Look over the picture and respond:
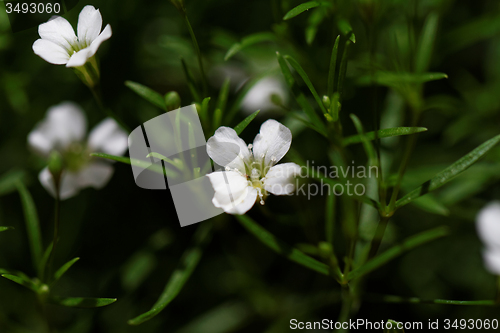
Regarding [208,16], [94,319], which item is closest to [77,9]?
[208,16]

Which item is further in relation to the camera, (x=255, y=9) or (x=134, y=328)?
(x=255, y=9)

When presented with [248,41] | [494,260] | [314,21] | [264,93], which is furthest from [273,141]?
[264,93]

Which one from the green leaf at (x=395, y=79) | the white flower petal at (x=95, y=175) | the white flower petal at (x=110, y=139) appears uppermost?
the green leaf at (x=395, y=79)

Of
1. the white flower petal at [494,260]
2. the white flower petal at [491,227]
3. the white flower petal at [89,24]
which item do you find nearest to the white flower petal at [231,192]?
the white flower petal at [89,24]

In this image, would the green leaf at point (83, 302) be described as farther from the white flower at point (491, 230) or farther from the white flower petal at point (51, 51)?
the white flower at point (491, 230)

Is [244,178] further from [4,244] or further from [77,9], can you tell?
[4,244]

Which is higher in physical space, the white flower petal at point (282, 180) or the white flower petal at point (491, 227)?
the white flower petal at point (282, 180)
